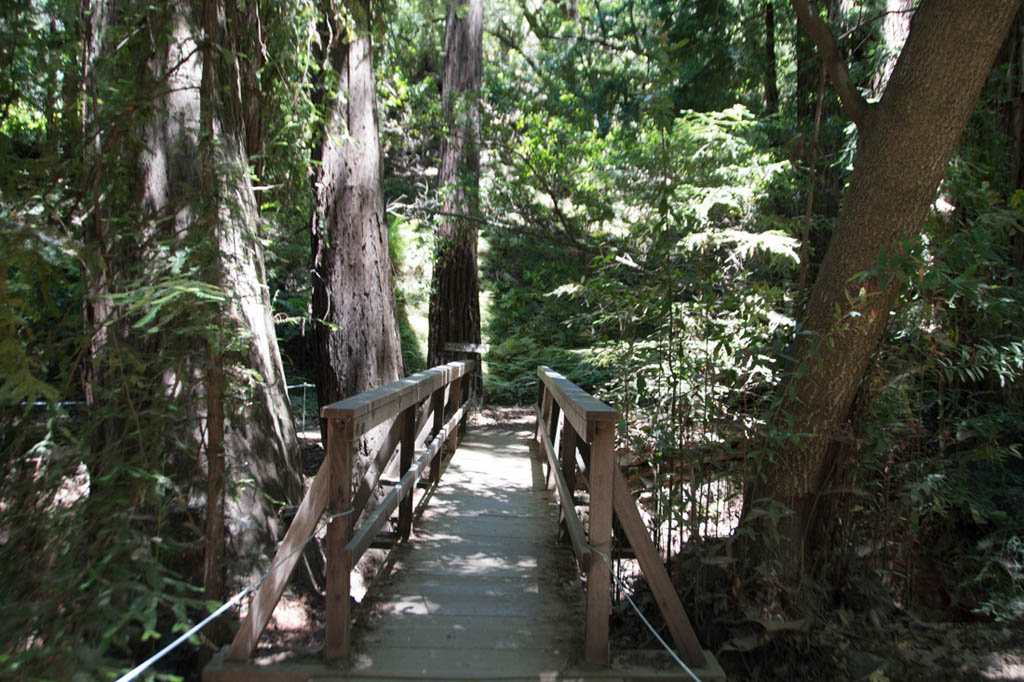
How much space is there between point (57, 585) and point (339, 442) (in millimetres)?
1139

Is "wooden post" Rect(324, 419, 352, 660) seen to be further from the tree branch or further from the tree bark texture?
the tree branch

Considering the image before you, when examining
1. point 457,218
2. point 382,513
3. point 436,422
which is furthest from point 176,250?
point 457,218

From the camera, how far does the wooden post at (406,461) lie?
16.0 feet

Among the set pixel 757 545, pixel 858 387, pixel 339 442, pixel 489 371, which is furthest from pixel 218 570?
pixel 489 371

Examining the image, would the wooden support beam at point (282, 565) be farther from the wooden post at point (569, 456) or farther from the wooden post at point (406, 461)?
the wooden post at point (569, 456)

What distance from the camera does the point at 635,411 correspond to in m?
4.81

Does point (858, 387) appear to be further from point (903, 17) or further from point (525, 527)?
point (903, 17)

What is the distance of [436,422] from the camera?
6730mm

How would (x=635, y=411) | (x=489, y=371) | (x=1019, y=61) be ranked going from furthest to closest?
(x=489, y=371), (x=1019, y=61), (x=635, y=411)

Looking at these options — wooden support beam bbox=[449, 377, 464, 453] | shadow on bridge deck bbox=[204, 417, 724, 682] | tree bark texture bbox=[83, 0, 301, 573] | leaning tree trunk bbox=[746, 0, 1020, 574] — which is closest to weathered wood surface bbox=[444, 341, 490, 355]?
wooden support beam bbox=[449, 377, 464, 453]

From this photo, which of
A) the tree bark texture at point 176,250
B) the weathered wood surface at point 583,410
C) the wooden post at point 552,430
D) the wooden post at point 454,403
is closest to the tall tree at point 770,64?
the wooden post at point 454,403

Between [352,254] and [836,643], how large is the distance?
4.95 meters

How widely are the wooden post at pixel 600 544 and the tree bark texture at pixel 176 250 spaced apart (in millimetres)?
1511

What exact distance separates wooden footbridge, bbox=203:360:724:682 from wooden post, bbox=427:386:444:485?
1.42 m
